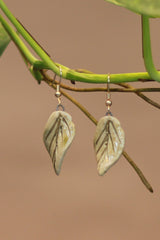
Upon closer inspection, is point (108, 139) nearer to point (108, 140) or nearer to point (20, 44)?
point (108, 140)

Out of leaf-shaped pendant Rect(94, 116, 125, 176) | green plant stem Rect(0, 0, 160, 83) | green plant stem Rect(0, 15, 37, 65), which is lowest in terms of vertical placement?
leaf-shaped pendant Rect(94, 116, 125, 176)

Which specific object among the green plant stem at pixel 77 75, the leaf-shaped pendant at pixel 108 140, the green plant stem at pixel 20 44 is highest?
the green plant stem at pixel 20 44

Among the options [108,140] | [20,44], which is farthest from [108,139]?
[20,44]

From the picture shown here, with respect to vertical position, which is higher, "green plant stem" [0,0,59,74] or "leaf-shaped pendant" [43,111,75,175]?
"green plant stem" [0,0,59,74]

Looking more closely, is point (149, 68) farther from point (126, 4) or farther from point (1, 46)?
point (1, 46)

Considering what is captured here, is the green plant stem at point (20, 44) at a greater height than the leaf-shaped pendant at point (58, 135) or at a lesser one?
greater

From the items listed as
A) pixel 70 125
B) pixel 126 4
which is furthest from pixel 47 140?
pixel 126 4
